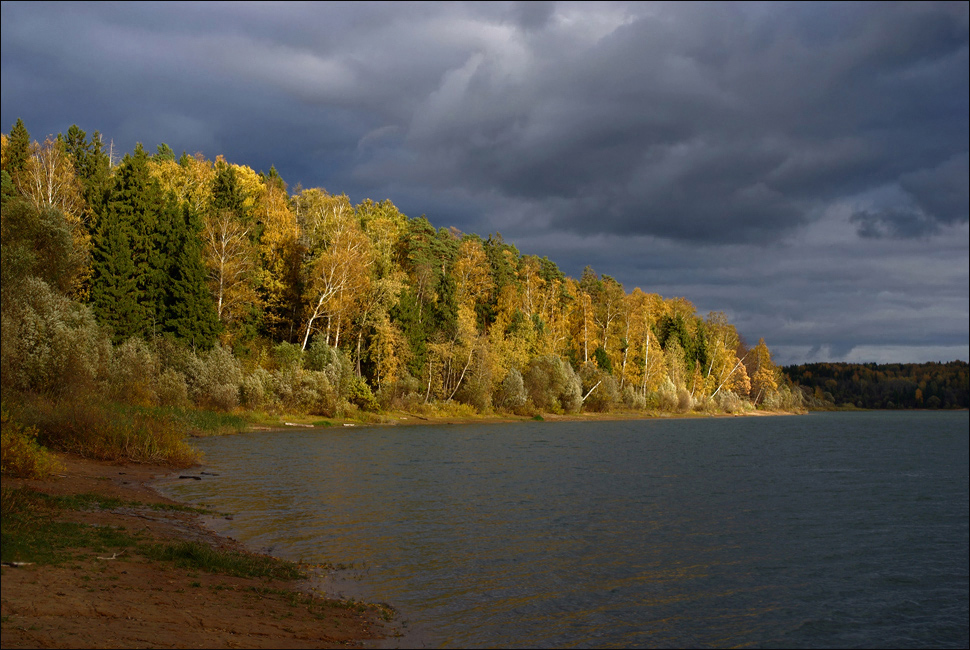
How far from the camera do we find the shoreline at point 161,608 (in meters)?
9.06

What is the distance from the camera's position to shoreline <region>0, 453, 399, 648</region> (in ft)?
29.7

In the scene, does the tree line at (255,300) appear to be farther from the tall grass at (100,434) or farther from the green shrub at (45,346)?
the tall grass at (100,434)

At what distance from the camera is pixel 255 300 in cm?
6494

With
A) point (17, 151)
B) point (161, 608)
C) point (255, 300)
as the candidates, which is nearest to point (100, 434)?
point (161, 608)

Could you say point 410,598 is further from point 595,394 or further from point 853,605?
point 595,394

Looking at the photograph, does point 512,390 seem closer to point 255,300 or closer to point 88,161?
point 255,300

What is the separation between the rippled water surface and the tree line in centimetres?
1317

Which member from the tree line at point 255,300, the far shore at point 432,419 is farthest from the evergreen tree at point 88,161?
the far shore at point 432,419

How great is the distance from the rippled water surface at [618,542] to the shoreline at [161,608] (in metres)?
1.47

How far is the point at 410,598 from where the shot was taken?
13688mm

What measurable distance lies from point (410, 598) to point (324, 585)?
6.54 feet

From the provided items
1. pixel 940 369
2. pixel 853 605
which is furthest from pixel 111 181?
pixel 940 369

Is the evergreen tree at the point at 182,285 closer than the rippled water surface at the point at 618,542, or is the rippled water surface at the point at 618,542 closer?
the rippled water surface at the point at 618,542

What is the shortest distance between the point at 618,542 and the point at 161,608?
41.8ft
